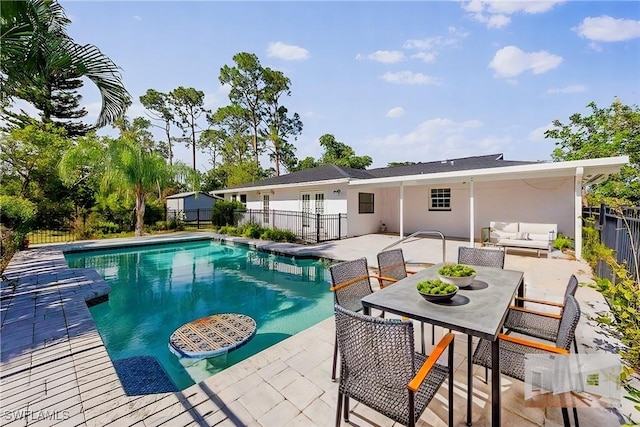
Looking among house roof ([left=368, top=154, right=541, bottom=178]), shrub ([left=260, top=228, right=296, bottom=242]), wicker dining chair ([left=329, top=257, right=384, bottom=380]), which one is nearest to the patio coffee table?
wicker dining chair ([left=329, top=257, right=384, bottom=380])

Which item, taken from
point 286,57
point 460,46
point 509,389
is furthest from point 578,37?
point 509,389

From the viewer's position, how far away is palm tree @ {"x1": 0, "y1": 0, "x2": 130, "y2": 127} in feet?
10.2

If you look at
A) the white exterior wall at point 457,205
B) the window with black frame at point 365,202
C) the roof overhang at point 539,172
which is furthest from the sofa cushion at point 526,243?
the window with black frame at point 365,202

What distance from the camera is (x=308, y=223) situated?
503 inches

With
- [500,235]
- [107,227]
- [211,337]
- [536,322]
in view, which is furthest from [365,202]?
[107,227]

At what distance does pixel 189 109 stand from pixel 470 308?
29.4 metres

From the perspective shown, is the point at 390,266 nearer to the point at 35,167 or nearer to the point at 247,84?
the point at 35,167

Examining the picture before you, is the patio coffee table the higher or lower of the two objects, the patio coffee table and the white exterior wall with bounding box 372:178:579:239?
the lower

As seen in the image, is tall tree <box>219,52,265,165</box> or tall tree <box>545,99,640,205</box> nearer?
tall tree <box>545,99,640,205</box>

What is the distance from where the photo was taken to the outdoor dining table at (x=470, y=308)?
5.55 ft

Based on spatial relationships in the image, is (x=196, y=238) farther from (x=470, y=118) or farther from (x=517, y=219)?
(x=470, y=118)

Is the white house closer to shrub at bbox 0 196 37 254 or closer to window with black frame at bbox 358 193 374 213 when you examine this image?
window with black frame at bbox 358 193 374 213

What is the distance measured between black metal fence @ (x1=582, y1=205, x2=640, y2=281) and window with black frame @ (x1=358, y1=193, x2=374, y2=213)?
25.9ft

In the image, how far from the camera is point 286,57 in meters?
11.2
